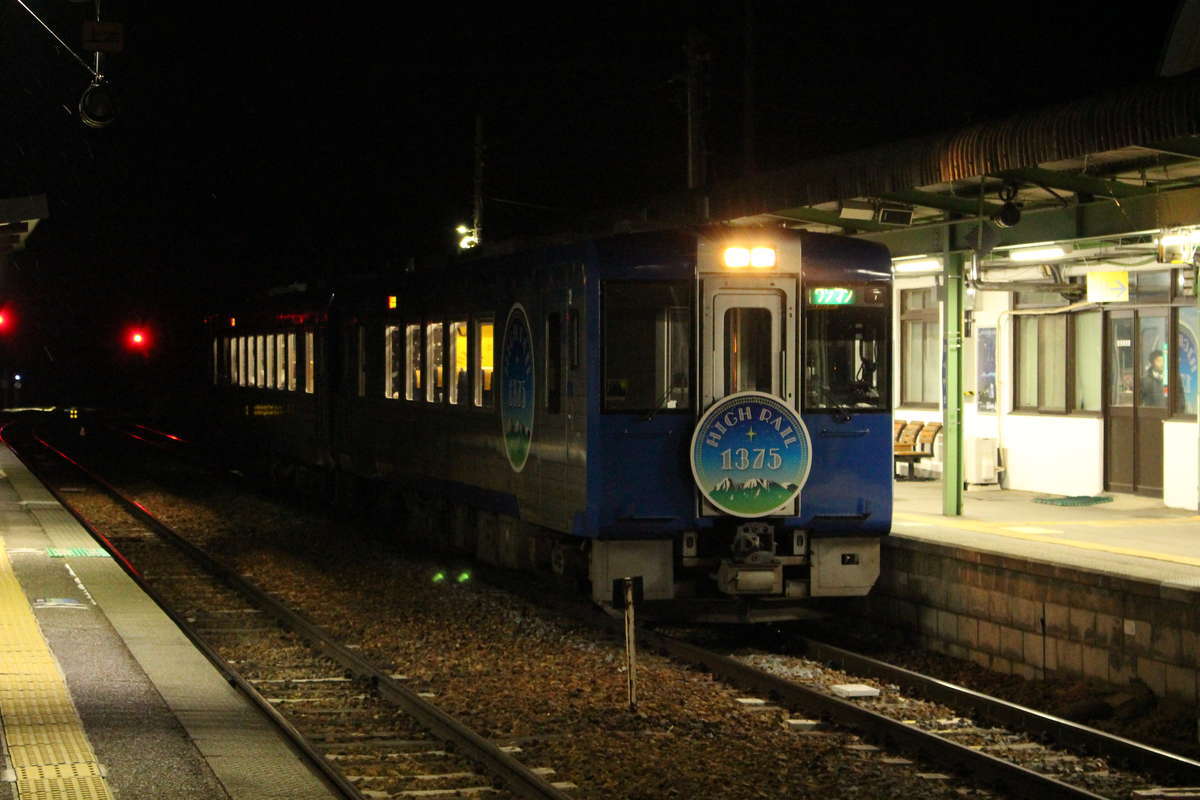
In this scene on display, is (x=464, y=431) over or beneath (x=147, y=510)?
over

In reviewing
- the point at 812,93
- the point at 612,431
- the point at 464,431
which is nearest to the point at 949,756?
the point at 612,431

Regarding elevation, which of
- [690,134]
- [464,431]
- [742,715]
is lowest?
[742,715]

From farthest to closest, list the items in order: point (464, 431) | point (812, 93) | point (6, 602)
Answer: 1. point (812, 93)
2. point (464, 431)
3. point (6, 602)

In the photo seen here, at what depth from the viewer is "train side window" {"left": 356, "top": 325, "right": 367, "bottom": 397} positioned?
1646 cm

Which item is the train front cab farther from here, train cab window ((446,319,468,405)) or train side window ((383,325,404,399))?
train side window ((383,325,404,399))

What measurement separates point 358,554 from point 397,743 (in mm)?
8024

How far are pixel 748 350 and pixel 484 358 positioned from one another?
2985 millimetres

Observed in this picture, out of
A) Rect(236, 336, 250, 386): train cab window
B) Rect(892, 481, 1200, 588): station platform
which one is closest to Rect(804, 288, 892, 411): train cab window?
Rect(892, 481, 1200, 588): station platform

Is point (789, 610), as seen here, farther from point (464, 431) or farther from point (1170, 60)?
point (1170, 60)

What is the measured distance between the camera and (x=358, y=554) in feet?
51.0

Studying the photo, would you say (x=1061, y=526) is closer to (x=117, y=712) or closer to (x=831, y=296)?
(x=831, y=296)

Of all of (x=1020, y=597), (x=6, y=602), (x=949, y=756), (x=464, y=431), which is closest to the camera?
(x=949, y=756)

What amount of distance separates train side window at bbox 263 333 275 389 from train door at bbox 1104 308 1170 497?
11.1m

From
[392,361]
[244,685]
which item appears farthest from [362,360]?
[244,685]
